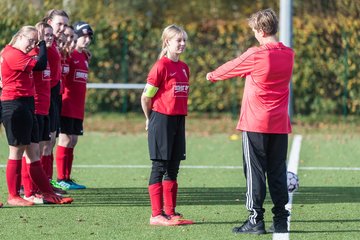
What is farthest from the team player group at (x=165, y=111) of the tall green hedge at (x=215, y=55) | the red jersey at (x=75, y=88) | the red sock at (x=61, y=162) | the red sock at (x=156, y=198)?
the tall green hedge at (x=215, y=55)

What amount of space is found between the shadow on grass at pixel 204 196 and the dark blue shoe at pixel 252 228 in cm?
188

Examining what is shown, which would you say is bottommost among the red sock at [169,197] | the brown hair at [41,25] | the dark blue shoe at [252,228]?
the dark blue shoe at [252,228]

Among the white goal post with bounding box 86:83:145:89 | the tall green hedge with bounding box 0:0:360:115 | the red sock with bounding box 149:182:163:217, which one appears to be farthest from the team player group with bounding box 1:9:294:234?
the tall green hedge with bounding box 0:0:360:115

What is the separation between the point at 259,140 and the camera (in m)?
8.75

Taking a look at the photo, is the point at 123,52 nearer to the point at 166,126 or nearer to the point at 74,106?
the point at 74,106

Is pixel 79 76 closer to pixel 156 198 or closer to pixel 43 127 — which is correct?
pixel 43 127

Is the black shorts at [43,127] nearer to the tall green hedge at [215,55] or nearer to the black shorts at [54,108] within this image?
the black shorts at [54,108]

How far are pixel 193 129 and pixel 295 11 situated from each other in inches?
249

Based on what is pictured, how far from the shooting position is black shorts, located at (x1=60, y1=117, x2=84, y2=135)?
12.1 meters

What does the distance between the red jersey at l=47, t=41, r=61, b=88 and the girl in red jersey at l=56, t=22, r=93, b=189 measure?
Result: 723mm

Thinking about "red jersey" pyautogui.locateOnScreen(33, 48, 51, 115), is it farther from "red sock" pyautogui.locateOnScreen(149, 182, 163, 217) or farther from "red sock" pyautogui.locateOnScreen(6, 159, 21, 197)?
"red sock" pyautogui.locateOnScreen(149, 182, 163, 217)

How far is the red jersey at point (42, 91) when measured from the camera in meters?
10.7

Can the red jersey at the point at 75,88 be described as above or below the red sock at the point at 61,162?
above

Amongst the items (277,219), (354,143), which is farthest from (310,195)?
(354,143)
